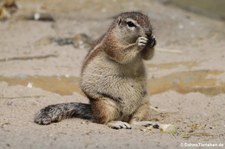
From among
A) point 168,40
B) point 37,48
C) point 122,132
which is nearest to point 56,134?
point 122,132

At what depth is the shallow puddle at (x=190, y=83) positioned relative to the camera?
8.27 m

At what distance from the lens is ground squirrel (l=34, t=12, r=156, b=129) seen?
6.61 meters

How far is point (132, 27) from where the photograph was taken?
6.66 m

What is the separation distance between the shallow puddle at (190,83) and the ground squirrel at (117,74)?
1.67 m

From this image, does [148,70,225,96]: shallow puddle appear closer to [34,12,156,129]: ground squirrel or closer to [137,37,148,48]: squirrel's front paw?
[34,12,156,129]: ground squirrel

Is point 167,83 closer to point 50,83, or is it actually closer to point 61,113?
point 50,83

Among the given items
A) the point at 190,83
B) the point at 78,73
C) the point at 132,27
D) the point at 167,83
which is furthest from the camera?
the point at 78,73

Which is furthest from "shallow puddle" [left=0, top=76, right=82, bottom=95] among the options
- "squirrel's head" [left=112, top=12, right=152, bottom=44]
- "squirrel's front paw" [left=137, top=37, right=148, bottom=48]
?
"squirrel's front paw" [left=137, top=37, right=148, bottom=48]

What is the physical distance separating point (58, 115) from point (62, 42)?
514 cm

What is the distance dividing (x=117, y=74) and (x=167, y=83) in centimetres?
204

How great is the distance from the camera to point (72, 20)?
1370 centimetres

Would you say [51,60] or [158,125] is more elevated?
[158,125]

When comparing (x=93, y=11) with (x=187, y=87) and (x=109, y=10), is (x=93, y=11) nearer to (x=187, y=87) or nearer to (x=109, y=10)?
(x=109, y=10)

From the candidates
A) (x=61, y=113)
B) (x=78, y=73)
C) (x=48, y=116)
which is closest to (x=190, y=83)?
(x=78, y=73)
